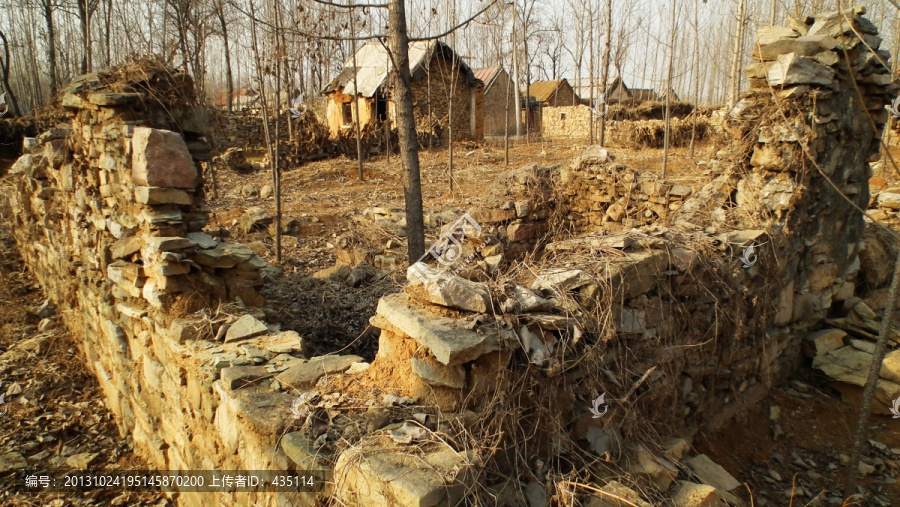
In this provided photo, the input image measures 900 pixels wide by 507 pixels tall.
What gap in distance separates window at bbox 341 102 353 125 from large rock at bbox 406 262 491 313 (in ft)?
61.9

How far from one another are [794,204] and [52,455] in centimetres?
652

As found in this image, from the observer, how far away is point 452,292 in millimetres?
2545

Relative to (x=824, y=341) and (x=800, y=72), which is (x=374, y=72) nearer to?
(x=800, y=72)

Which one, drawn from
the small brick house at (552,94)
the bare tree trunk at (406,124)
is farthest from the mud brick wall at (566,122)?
the bare tree trunk at (406,124)

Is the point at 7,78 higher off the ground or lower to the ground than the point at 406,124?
higher

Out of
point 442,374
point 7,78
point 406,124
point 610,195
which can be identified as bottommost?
point 442,374

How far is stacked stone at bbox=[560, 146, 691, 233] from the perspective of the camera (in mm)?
6281

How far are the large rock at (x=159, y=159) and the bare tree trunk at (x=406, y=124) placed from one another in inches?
→ 75.4

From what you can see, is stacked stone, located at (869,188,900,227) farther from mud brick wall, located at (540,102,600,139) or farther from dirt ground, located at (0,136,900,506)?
mud brick wall, located at (540,102,600,139)

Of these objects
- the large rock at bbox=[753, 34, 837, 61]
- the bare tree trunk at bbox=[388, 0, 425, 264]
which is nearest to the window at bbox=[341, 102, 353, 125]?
the bare tree trunk at bbox=[388, 0, 425, 264]

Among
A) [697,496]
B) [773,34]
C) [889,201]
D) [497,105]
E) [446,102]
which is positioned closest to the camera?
[697,496]

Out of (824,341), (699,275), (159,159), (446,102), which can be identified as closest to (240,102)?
(446,102)

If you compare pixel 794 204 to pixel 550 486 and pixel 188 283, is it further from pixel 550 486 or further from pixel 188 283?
pixel 188 283

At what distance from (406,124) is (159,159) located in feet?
7.26
